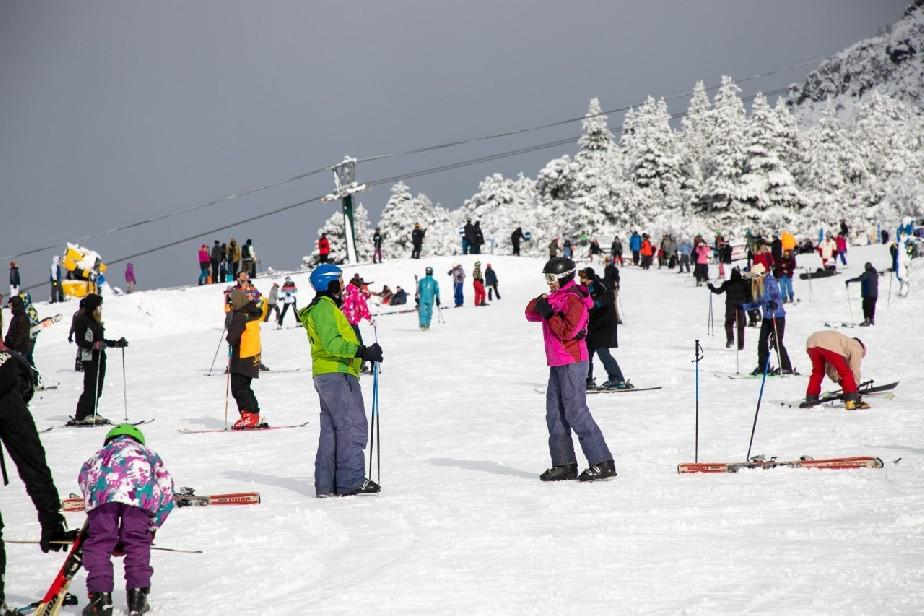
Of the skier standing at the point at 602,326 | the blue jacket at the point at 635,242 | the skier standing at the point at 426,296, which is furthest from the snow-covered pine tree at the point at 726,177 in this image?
the skier standing at the point at 602,326

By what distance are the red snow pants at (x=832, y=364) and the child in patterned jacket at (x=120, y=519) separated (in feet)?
28.8

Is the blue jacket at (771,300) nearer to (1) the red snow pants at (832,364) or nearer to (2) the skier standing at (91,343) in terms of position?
(1) the red snow pants at (832,364)

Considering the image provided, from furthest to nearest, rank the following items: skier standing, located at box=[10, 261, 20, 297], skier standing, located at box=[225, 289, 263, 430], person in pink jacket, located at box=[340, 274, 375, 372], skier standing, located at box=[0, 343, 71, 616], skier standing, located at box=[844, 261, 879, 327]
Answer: skier standing, located at box=[10, 261, 20, 297] < skier standing, located at box=[844, 261, 879, 327] < person in pink jacket, located at box=[340, 274, 375, 372] < skier standing, located at box=[225, 289, 263, 430] < skier standing, located at box=[0, 343, 71, 616]

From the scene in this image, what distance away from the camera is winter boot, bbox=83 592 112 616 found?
193 inches

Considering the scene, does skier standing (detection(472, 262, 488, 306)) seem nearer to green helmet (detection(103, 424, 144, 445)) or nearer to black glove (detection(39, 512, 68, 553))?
black glove (detection(39, 512, 68, 553))

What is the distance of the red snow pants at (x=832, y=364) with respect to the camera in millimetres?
11883

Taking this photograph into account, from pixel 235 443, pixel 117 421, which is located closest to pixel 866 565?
pixel 235 443

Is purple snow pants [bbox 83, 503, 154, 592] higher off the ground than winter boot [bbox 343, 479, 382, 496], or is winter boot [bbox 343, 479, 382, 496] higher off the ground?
purple snow pants [bbox 83, 503, 154, 592]

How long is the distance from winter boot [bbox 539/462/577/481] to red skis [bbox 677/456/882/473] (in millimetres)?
907

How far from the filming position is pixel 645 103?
2805 inches

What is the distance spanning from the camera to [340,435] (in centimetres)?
822

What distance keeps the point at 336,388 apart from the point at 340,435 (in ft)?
1.28

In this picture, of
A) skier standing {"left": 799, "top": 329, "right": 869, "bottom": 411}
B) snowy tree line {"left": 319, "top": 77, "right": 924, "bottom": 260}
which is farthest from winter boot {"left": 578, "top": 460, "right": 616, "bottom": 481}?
snowy tree line {"left": 319, "top": 77, "right": 924, "bottom": 260}

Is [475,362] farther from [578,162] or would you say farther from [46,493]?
[578,162]
